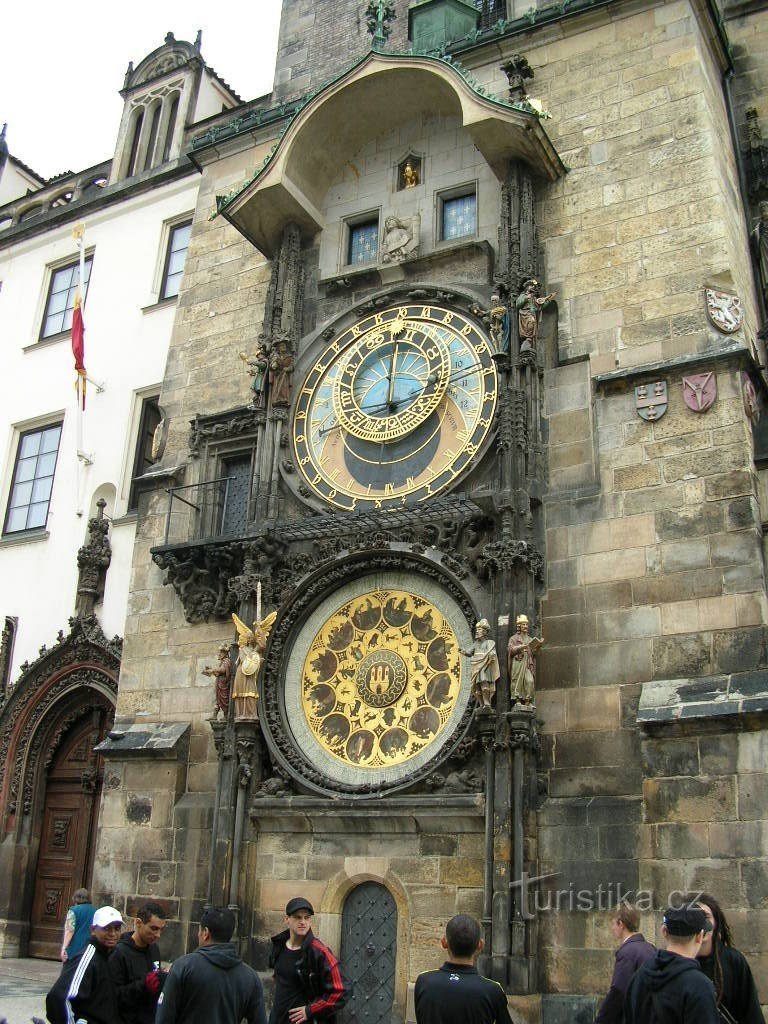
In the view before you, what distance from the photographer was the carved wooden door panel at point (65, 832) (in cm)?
1474

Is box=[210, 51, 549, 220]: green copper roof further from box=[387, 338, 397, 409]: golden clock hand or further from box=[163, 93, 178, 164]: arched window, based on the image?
box=[163, 93, 178, 164]: arched window

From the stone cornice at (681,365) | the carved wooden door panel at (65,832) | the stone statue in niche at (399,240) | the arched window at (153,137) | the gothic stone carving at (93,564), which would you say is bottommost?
the carved wooden door panel at (65,832)

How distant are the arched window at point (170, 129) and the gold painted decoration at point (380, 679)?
442 inches

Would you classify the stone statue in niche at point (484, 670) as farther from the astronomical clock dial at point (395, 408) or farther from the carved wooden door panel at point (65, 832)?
the carved wooden door panel at point (65, 832)

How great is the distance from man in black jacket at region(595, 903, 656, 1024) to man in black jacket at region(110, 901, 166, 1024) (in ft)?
7.98

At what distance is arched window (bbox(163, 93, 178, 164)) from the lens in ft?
63.1

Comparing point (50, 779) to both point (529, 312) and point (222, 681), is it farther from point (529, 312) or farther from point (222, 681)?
point (529, 312)

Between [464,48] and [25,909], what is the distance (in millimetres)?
13136

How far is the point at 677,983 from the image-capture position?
4.28m

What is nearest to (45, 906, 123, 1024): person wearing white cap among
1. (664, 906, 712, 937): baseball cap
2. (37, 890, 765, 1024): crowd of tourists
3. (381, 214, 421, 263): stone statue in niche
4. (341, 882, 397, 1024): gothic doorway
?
(37, 890, 765, 1024): crowd of tourists

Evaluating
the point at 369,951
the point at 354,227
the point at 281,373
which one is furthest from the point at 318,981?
the point at 354,227

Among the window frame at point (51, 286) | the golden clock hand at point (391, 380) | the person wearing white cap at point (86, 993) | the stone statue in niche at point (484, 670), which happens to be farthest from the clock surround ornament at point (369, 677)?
the window frame at point (51, 286)

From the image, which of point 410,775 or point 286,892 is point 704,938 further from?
point 286,892

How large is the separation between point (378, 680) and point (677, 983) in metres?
6.95
